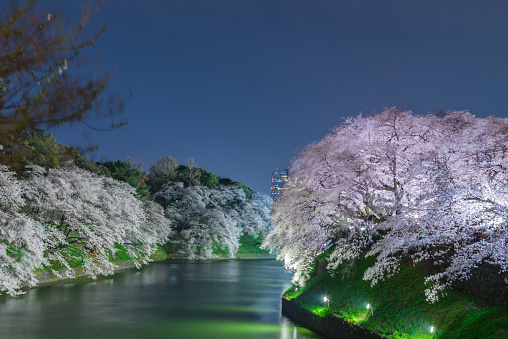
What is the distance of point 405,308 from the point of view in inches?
441

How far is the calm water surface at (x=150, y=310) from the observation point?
560 inches

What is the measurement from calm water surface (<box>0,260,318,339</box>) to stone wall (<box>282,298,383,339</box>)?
0.38m

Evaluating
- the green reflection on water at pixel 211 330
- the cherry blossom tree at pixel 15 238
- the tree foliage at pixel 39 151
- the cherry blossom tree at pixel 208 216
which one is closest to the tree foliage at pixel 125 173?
the cherry blossom tree at pixel 208 216

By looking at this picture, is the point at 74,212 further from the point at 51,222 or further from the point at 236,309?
the point at 236,309

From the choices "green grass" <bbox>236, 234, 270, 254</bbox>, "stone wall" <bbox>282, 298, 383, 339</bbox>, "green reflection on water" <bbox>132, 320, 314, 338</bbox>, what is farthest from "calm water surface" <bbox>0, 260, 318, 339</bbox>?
"green grass" <bbox>236, 234, 270, 254</bbox>

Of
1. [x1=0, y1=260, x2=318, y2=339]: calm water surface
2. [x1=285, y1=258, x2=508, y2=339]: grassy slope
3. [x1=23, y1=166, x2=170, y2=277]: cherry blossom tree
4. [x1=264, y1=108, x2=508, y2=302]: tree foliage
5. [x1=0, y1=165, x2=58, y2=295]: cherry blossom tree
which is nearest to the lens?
[x1=285, y1=258, x2=508, y2=339]: grassy slope

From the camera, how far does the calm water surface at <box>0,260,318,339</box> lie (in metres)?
14.2

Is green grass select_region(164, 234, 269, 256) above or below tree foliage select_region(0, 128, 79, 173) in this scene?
below

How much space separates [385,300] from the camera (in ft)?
40.2

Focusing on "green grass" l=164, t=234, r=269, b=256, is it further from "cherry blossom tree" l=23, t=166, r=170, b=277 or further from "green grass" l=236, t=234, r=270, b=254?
"cherry blossom tree" l=23, t=166, r=170, b=277

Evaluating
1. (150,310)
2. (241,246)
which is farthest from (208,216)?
(150,310)

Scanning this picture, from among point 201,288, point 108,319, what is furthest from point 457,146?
point 201,288

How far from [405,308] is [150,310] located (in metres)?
11.1

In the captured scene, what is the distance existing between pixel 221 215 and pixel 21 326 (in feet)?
106
